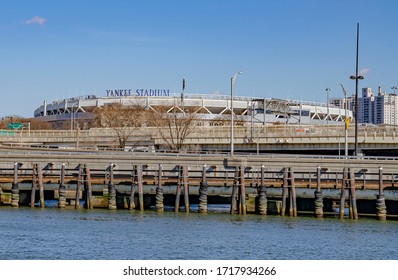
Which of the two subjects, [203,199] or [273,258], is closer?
[273,258]

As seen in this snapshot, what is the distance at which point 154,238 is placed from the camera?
53.5 metres

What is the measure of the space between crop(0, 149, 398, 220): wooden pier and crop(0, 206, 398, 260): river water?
1.63m

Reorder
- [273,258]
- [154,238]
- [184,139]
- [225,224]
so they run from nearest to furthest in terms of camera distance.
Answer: [273,258] → [154,238] → [225,224] → [184,139]

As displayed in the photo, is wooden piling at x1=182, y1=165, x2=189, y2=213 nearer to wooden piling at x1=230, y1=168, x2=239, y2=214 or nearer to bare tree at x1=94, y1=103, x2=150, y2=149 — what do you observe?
wooden piling at x1=230, y1=168, x2=239, y2=214

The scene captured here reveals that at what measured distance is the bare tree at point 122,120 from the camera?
142775mm

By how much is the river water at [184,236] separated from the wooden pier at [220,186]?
1634 mm

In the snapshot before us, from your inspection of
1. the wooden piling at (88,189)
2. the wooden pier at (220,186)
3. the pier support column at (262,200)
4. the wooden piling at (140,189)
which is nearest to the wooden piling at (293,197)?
the wooden pier at (220,186)

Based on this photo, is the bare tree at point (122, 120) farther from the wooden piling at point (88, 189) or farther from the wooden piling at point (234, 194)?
the wooden piling at point (234, 194)

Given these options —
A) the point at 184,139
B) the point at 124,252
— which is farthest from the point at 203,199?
the point at 184,139

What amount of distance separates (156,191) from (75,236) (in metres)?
17.1

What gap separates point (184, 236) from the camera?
2151 inches

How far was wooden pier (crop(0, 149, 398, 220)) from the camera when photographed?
67875 mm
